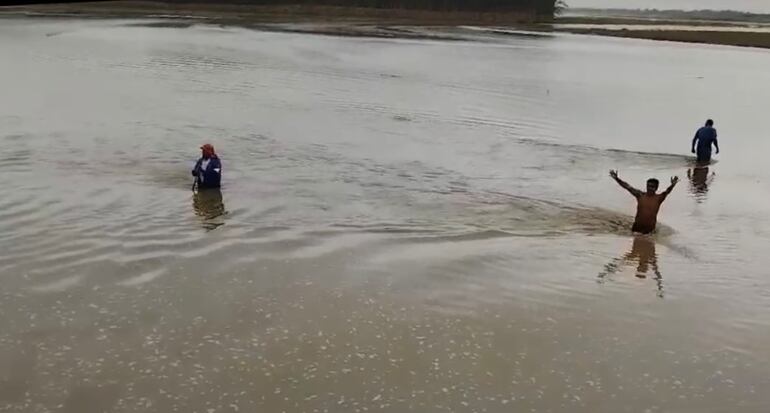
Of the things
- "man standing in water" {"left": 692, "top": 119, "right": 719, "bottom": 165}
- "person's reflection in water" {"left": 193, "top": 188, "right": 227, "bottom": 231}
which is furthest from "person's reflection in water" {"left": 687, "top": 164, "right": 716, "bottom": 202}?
"person's reflection in water" {"left": 193, "top": 188, "right": 227, "bottom": 231}

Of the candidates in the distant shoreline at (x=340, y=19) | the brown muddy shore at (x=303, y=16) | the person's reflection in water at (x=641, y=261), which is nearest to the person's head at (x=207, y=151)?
the person's reflection in water at (x=641, y=261)

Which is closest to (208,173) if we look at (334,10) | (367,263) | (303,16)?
(367,263)

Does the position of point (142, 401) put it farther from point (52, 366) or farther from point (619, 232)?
point (619, 232)

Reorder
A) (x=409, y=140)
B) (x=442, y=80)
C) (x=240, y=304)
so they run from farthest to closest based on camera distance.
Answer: (x=442, y=80) → (x=409, y=140) → (x=240, y=304)

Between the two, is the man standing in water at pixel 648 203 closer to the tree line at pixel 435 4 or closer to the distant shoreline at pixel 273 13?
the distant shoreline at pixel 273 13

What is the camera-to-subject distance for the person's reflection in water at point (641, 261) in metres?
11.0

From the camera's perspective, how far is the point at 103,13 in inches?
3027

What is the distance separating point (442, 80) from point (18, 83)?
17.0 m

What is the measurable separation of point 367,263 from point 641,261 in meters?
4.00

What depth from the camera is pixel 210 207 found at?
44.3ft

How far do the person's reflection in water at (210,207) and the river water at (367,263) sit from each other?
66mm

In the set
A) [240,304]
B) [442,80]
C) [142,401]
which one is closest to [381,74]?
[442,80]

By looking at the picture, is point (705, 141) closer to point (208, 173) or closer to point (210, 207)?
point (208, 173)

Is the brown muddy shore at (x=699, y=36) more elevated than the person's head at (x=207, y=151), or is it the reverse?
the brown muddy shore at (x=699, y=36)
